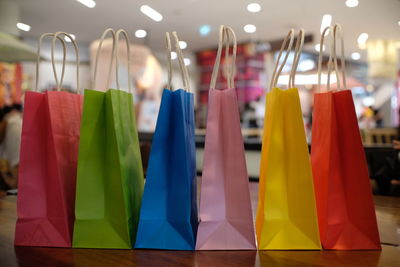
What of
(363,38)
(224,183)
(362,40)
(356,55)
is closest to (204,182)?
(224,183)

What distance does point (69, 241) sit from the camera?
20.7 inches

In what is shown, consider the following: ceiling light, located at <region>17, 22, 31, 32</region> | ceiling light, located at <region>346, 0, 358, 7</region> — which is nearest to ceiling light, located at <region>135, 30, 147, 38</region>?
ceiling light, located at <region>17, 22, 31, 32</region>

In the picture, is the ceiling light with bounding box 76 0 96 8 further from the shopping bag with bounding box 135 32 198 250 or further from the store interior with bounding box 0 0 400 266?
the shopping bag with bounding box 135 32 198 250

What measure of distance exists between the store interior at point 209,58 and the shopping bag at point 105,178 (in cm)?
3

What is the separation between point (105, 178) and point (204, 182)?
0.17 metres

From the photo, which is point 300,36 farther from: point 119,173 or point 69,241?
point 69,241

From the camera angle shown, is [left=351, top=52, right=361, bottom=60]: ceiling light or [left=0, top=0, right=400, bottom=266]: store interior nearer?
[left=0, top=0, right=400, bottom=266]: store interior

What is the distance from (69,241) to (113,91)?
0.26 m

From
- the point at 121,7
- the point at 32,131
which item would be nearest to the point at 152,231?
the point at 32,131

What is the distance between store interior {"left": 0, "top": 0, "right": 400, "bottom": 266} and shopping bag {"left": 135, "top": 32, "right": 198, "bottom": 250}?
0.08ft

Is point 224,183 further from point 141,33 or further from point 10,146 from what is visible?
point 141,33

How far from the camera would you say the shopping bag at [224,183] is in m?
0.51

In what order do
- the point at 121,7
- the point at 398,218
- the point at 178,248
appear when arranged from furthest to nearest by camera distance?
the point at 121,7
the point at 398,218
the point at 178,248

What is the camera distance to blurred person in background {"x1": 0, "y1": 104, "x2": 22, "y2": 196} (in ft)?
7.09
